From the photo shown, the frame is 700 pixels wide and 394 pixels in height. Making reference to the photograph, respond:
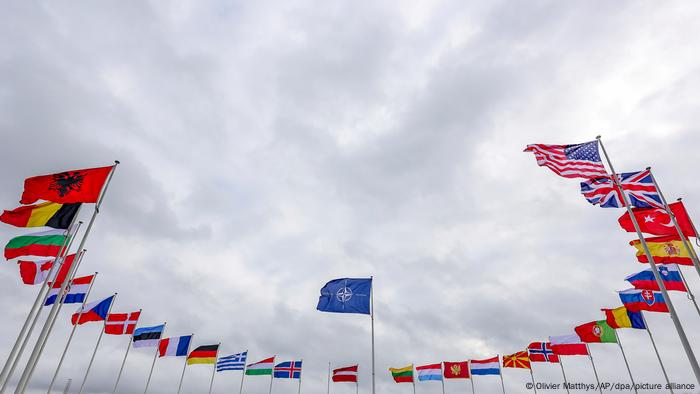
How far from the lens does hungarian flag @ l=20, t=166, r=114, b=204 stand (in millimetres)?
18281

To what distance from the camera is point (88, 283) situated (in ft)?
115

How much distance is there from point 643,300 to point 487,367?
91.2 feet

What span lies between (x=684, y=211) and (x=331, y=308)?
22395 millimetres

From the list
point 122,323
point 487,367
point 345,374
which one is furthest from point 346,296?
point 487,367

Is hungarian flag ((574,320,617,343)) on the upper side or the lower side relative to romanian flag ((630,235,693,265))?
upper

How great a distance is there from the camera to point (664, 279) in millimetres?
25438

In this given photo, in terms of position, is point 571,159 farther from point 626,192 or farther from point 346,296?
point 346,296

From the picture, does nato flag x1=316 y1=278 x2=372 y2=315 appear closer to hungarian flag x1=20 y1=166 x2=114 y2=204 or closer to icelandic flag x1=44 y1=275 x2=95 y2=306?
hungarian flag x1=20 y1=166 x2=114 y2=204

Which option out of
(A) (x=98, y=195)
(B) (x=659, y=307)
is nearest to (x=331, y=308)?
(A) (x=98, y=195)

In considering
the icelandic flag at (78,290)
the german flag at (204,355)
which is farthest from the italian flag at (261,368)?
the icelandic flag at (78,290)

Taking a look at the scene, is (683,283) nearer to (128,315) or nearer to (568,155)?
(568,155)

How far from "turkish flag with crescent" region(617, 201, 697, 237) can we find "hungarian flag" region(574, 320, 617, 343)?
87.9 feet

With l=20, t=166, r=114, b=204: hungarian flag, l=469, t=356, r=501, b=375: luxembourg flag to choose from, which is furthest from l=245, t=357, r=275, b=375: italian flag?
l=20, t=166, r=114, b=204: hungarian flag

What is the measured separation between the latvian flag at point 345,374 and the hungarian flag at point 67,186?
41713mm
